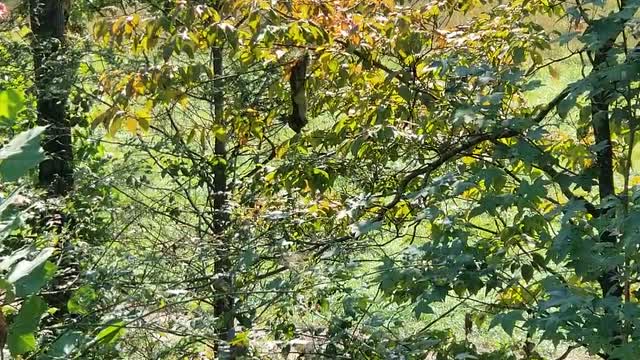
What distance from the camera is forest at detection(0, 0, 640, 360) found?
254cm

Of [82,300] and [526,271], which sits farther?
[526,271]

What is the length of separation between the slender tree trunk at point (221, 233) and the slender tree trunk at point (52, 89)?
71cm

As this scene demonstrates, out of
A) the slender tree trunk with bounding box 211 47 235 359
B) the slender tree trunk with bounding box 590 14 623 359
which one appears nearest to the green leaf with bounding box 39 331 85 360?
the slender tree trunk with bounding box 211 47 235 359

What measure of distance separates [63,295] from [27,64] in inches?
63.2

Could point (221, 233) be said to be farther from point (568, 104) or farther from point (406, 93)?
point (568, 104)

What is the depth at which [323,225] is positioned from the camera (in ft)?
11.3

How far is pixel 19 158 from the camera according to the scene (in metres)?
1.35

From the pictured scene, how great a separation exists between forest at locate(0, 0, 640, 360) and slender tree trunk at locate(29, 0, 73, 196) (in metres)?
0.02

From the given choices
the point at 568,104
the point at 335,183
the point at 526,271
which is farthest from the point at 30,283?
the point at 335,183

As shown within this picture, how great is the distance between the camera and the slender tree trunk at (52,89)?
4.13m

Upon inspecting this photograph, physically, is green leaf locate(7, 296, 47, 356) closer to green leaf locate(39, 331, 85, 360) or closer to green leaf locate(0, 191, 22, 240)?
green leaf locate(0, 191, 22, 240)

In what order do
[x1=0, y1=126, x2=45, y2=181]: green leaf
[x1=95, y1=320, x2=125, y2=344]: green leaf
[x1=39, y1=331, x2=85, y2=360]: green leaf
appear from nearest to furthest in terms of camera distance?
[x1=0, y1=126, x2=45, y2=181]: green leaf → [x1=39, y1=331, x2=85, y2=360]: green leaf → [x1=95, y1=320, x2=125, y2=344]: green leaf

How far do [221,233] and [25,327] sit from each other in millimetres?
2150

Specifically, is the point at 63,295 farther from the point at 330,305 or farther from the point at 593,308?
the point at 593,308
